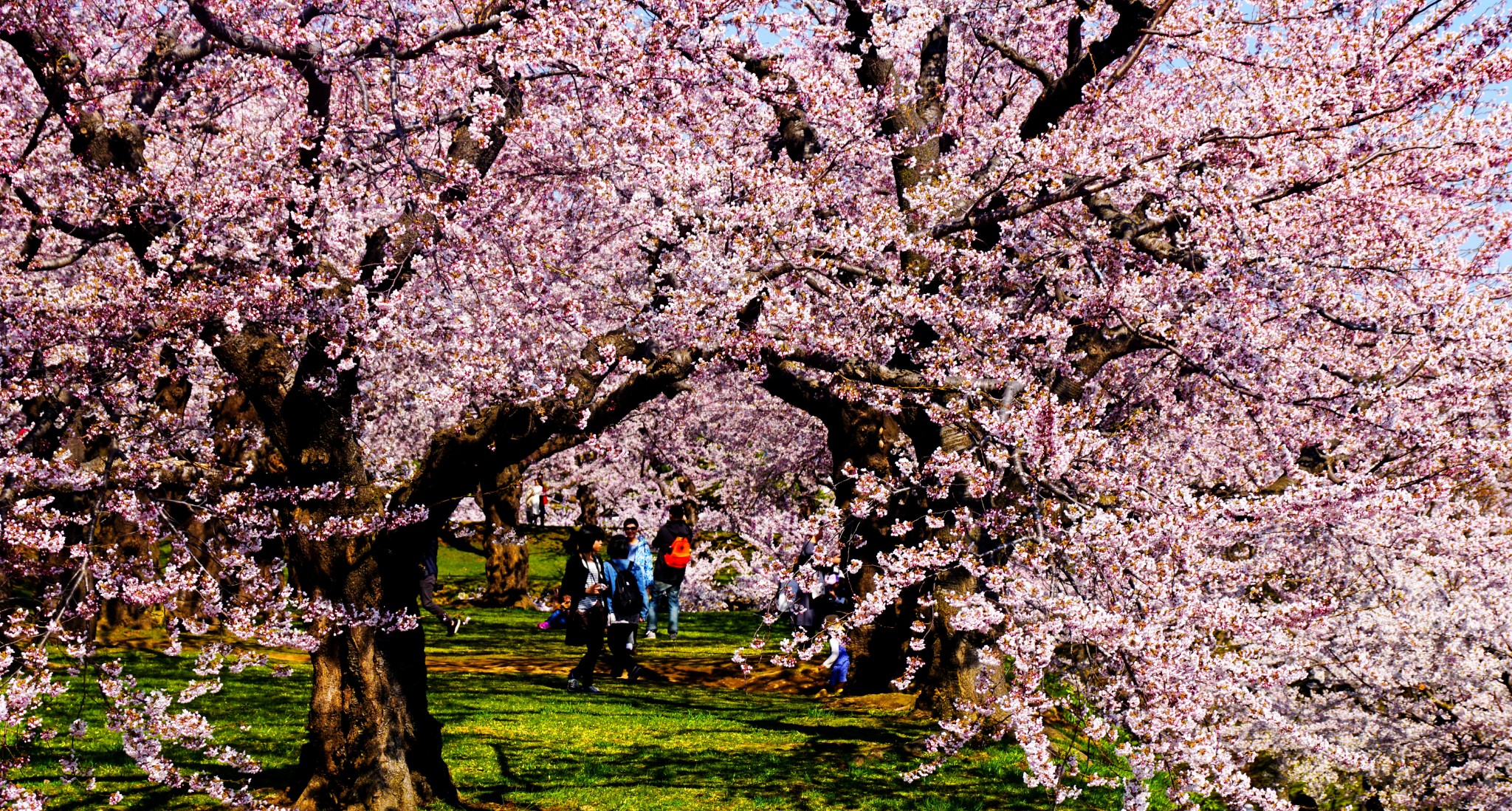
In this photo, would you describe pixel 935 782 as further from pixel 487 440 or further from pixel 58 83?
pixel 58 83

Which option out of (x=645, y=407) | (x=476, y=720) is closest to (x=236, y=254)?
(x=476, y=720)

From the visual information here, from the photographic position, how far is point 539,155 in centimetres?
1432

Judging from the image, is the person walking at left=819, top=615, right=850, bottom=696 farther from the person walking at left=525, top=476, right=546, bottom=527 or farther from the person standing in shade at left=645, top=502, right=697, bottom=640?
the person walking at left=525, top=476, right=546, bottom=527

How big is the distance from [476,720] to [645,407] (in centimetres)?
1407

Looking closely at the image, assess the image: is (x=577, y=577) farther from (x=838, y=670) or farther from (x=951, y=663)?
(x=951, y=663)

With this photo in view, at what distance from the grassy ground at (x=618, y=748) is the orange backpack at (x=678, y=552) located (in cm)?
400

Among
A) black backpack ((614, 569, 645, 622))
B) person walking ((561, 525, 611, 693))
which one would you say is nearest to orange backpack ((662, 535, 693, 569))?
black backpack ((614, 569, 645, 622))

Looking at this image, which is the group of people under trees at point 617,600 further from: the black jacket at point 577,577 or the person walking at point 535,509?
the person walking at point 535,509

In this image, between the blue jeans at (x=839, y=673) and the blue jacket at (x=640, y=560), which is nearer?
the blue jeans at (x=839, y=673)

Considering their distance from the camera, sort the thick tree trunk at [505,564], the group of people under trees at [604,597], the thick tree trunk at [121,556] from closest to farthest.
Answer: the group of people under trees at [604,597], the thick tree trunk at [121,556], the thick tree trunk at [505,564]

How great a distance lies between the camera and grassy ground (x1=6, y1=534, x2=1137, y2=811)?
31.8ft

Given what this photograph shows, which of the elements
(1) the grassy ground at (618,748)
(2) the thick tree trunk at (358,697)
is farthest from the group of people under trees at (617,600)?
(2) the thick tree trunk at (358,697)

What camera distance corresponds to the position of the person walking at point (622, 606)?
1573 cm

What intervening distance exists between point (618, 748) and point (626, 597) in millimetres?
4188
